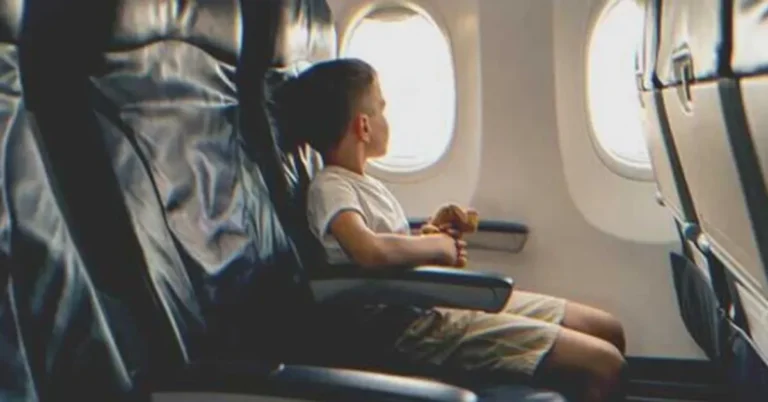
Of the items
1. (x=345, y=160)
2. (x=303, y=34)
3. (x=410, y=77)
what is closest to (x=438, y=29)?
(x=410, y=77)

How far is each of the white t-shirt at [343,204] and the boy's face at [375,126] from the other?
80mm

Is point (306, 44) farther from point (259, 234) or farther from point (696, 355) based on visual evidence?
point (696, 355)

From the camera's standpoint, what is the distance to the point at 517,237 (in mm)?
3305

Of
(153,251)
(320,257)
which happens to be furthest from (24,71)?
(320,257)

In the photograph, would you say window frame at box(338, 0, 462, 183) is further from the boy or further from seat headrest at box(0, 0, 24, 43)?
seat headrest at box(0, 0, 24, 43)

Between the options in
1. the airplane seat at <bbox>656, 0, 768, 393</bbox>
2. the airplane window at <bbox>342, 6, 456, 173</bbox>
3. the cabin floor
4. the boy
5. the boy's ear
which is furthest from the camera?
the airplane window at <bbox>342, 6, 456, 173</bbox>

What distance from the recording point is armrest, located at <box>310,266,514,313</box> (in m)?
1.94

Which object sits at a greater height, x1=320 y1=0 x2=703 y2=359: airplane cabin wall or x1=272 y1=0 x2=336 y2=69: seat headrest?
x1=272 y1=0 x2=336 y2=69: seat headrest

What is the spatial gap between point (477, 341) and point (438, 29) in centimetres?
158

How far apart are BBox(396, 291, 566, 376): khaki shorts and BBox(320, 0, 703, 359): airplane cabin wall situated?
1217mm

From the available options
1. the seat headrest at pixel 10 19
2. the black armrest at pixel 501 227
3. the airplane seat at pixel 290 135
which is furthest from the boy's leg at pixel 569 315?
the seat headrest at pixel 10 19

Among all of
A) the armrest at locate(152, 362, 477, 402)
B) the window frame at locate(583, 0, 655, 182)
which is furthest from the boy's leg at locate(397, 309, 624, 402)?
the window frame at locate(583, 0, 655, 182)

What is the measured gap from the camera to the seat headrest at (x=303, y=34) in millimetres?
2205

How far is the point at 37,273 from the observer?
138 centimetres
